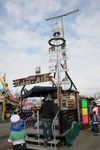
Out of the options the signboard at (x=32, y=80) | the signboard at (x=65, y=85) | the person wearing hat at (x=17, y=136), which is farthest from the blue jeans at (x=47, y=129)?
the signboard at (x=65, y=85)

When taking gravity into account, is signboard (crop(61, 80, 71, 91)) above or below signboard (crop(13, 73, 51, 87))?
below

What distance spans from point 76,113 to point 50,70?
3.55 meters

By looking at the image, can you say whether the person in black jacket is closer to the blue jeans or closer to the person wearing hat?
the blue jeans

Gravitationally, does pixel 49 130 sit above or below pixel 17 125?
below

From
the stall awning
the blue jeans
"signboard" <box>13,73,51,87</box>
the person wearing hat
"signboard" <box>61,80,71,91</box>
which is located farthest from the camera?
"signboard" <box>61,80,71,91</box>

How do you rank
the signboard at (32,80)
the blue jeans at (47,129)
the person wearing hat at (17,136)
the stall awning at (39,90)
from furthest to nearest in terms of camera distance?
→ the stall awning at (39,90) → the signboard at (32,80) → the blue jeans at (47,129) → the person wearing hat at (17,136)

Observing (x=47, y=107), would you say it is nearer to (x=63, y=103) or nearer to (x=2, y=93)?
(x=63, y=103)

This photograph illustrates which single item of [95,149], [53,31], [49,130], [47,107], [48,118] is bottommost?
[95,149]

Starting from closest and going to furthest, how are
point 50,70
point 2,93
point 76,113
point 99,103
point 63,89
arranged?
point 76,113, point 63,89, point 50,70, point 99,103, point 2,93

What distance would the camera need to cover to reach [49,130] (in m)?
5.79

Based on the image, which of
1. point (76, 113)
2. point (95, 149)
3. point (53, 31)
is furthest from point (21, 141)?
point (53, 31)

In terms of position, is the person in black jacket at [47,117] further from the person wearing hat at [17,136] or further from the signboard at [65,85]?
the signboard at [65,85]

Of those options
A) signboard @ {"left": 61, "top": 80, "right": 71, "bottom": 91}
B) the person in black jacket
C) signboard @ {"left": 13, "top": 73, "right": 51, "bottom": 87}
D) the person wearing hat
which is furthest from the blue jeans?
signboard @ {"left": 61, "top": 80, "right": 71, "bottom": 91}

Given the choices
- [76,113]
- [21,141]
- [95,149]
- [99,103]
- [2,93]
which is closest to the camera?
[21,141]
